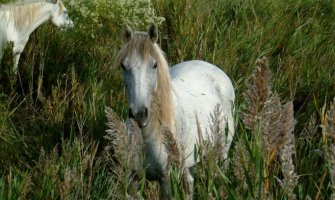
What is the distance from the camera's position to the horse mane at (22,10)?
697cm

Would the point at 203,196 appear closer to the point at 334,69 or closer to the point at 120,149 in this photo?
the point at 120,149

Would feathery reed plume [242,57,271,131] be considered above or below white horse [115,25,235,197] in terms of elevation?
above

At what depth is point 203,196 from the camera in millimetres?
1801

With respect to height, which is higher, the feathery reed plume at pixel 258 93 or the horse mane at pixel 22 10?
the feathery reed plume at pixel 258 93

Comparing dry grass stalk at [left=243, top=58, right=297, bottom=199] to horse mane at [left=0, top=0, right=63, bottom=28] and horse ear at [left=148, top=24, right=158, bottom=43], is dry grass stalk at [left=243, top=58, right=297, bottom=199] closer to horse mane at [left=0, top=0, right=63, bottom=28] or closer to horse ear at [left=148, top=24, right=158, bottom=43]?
horse ear at [left=148, top=24, right=158, bottom=43]

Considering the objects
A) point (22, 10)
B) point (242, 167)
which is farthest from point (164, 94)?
point (22, 10)

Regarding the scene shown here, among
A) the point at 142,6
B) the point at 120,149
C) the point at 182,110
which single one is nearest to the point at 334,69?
the point at 142,6

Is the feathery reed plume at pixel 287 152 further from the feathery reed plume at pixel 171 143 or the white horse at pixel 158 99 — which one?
the white horse at pixel 158 99

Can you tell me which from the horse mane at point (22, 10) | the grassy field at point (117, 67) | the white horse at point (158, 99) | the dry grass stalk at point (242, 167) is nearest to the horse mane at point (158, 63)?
the white horse at point (158, 99)

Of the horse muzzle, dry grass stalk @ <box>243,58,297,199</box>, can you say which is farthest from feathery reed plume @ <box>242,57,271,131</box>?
the horse muzzle

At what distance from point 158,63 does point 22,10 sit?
4.54m

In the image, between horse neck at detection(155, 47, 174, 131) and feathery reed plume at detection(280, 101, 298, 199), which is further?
horse neck at detection(155, 47, 174, 131)

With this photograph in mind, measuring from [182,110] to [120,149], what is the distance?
83.9 inches

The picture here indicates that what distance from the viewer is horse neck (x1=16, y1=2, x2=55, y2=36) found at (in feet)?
22.7
